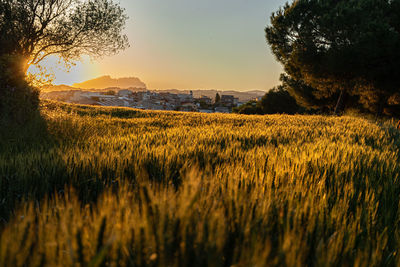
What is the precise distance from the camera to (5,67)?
18.3ft

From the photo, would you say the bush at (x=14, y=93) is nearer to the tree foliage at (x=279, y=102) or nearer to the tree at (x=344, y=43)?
the tree at (x=344, y=43)

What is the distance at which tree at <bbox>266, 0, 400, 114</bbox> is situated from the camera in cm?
1603

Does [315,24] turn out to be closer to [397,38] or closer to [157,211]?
[397,38]

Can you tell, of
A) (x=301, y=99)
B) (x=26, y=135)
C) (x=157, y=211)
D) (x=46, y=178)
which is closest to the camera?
(x=157, y=211)

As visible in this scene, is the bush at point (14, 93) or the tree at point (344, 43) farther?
the tree at point (344, 43)

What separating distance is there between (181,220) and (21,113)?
277 inches

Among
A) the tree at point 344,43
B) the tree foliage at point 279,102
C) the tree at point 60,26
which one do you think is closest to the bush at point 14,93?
the tree at point 60,26

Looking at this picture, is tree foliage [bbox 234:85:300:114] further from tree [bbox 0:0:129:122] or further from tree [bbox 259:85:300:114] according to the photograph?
tree [bbox 0:0:129:122]

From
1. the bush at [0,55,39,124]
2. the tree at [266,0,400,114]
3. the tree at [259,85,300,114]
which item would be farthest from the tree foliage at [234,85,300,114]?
the bush at [0,55,39,124]

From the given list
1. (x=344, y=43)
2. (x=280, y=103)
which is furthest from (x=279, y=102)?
(x=344, y=43)

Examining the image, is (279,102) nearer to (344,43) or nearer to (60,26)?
(344,43)

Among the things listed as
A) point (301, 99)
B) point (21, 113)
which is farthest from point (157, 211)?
point (301, 99)

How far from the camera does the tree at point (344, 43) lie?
16.0 meters

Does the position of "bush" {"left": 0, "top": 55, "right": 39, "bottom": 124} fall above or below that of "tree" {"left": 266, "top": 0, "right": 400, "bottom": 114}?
below
